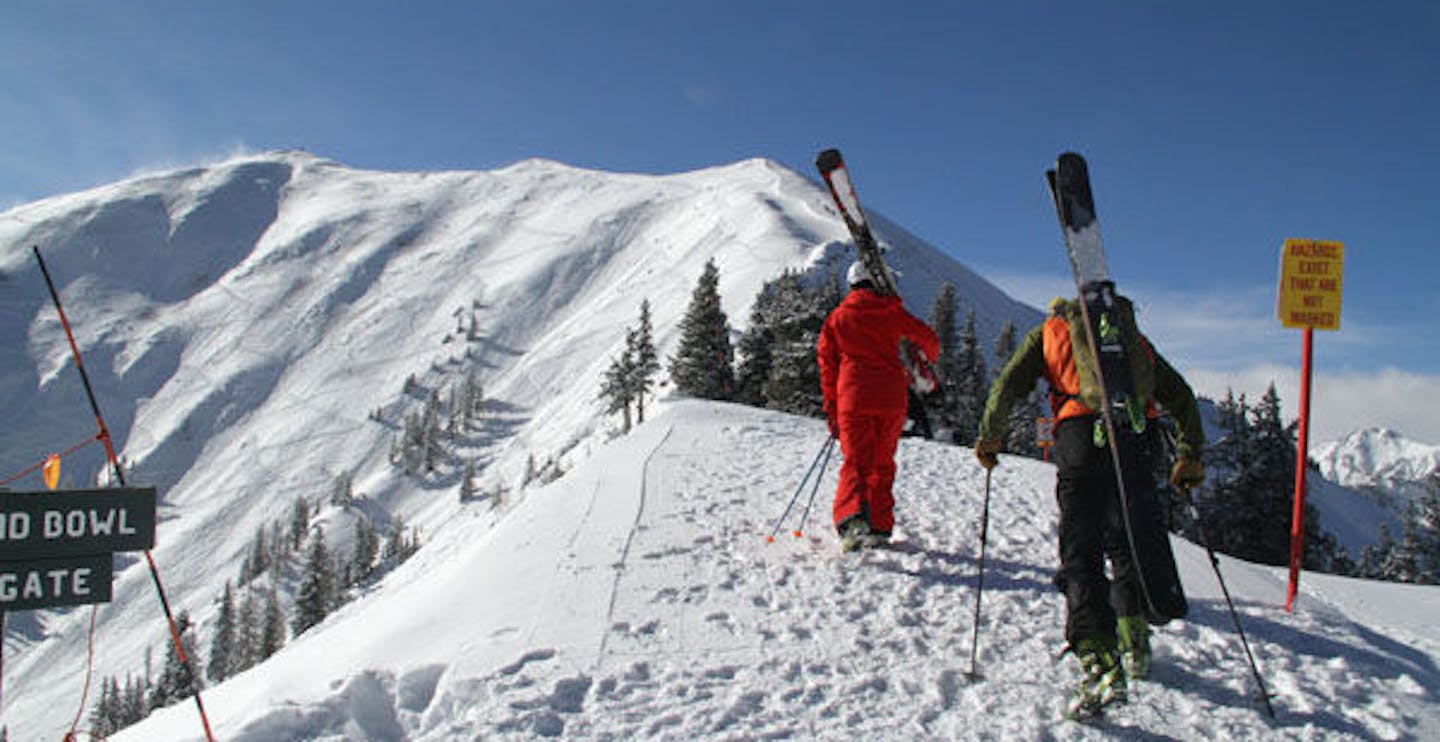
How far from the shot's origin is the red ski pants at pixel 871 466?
709 centimetres

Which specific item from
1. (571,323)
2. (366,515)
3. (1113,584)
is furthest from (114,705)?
(571,323)

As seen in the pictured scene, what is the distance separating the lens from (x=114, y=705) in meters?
68.9

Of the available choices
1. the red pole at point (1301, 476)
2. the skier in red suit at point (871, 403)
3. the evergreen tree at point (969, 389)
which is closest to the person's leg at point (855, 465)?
the skier in red suit at point (871, 403)

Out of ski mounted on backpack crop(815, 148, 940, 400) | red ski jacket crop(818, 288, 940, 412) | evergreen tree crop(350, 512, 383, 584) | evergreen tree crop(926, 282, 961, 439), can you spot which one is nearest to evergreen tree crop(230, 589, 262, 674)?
evergreen tree crop(350, 512, 383, 584)

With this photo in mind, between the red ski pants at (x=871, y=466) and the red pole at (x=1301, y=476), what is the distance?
3.20m

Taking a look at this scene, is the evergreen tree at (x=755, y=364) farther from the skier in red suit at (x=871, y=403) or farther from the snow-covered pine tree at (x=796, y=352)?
the skier in red suit at (x=871, y=403)

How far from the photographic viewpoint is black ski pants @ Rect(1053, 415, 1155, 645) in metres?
4.54

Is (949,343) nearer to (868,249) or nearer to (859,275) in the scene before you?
(868,249)

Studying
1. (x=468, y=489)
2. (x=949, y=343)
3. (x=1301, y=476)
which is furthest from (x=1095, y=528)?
(x=468, y=489)

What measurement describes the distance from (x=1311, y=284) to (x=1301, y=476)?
167cm

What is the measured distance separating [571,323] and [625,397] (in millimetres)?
153549

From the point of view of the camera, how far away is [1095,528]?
470cm

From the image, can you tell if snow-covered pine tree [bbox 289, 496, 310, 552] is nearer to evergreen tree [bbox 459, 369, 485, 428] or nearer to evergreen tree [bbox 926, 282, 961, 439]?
evergreen tree [bbox 459, 369, 485, 428]

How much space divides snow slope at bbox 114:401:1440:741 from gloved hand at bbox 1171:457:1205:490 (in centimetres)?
120
